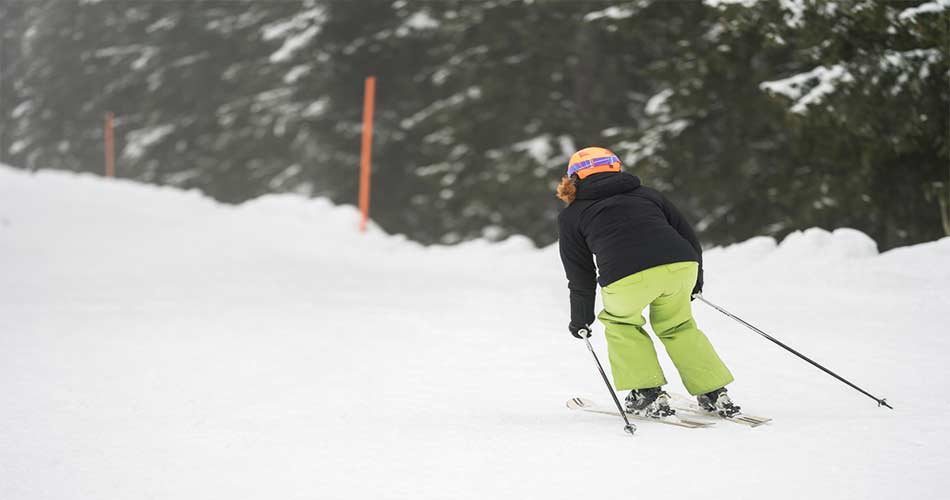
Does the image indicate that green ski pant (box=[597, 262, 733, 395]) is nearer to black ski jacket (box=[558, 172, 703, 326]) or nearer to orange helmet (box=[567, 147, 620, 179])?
black ski jacket (box=[558, 172, 703, 326])

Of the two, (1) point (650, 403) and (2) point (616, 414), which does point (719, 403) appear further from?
(2) point (616, 414)

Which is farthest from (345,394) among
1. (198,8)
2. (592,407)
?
(198,8)

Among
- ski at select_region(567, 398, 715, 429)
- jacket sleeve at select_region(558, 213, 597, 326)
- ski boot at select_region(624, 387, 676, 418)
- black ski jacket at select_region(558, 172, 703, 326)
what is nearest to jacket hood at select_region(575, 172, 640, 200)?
black ski jacket at select_region(558, 172, 703, 326)

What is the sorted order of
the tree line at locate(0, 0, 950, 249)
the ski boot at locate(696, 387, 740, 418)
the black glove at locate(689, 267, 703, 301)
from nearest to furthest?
the ski boot at locate(696, 387, 740, 418) → the black glove at locate(689, 267, 703, 301) → the tree line at locate(0, 0, 950, 249)

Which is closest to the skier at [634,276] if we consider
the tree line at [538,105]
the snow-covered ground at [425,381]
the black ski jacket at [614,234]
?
the black ski jacket at [614,234]

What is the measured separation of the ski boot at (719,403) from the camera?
13.9ft

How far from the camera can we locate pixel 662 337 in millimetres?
4379

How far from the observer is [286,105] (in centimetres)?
2270

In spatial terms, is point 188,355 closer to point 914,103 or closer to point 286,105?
point 914,103

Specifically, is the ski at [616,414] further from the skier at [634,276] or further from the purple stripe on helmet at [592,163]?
the purple stripe on helmet at [592,163]

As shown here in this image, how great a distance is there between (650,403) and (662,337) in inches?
13.1

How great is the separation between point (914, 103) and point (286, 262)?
6816 mm

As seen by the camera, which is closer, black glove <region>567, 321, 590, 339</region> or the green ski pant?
the green ski pant

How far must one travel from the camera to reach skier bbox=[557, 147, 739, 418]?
13.6 feet
